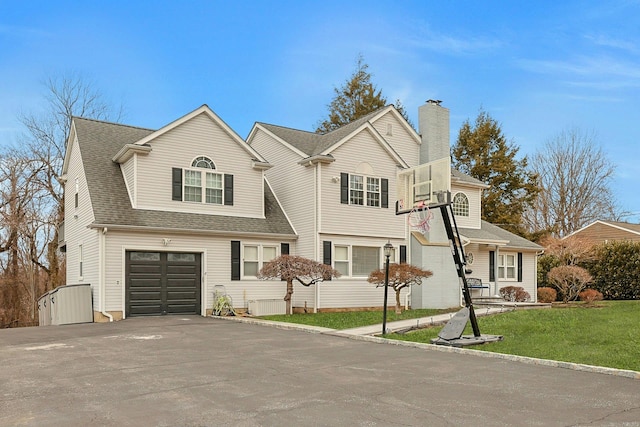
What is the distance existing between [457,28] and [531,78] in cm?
614

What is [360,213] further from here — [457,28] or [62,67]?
[62,67]

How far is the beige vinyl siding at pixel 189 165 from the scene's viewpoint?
66.3 ft

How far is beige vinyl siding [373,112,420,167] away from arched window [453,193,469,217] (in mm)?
3740

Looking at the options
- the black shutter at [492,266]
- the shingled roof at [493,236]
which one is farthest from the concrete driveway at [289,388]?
the black shutter at [492,266]

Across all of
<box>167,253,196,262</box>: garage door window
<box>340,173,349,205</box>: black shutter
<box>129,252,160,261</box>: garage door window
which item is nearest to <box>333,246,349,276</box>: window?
<box>340,173,349,205</box>: black shutter

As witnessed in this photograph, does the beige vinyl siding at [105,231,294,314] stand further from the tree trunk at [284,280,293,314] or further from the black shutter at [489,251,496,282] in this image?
the black shutter at [489,251,496,282]

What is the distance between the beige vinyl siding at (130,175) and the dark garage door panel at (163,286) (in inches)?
81.7

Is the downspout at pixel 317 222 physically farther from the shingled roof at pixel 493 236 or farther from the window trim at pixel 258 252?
the shingled roof at pixel 493 236

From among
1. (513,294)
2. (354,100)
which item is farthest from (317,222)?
(354,100)

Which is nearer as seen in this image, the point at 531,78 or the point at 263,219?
the point at 531,78

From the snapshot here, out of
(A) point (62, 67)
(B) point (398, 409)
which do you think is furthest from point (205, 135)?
(A) point (62, 67)

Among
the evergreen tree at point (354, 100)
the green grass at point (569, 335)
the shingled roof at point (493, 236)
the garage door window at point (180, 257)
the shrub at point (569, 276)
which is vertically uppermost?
the evergreen tree at point (354, 100)

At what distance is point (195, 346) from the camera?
1243 centimetres

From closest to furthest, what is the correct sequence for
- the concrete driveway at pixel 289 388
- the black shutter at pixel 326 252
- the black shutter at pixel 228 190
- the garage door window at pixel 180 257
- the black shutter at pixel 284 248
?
the concrete driveway at pixel 289 388
the garage door window at pixel 180 257
the black shutter at pixel 228 190
the black shutter at pixel 326 252
the black shutter at pixel 284 248
